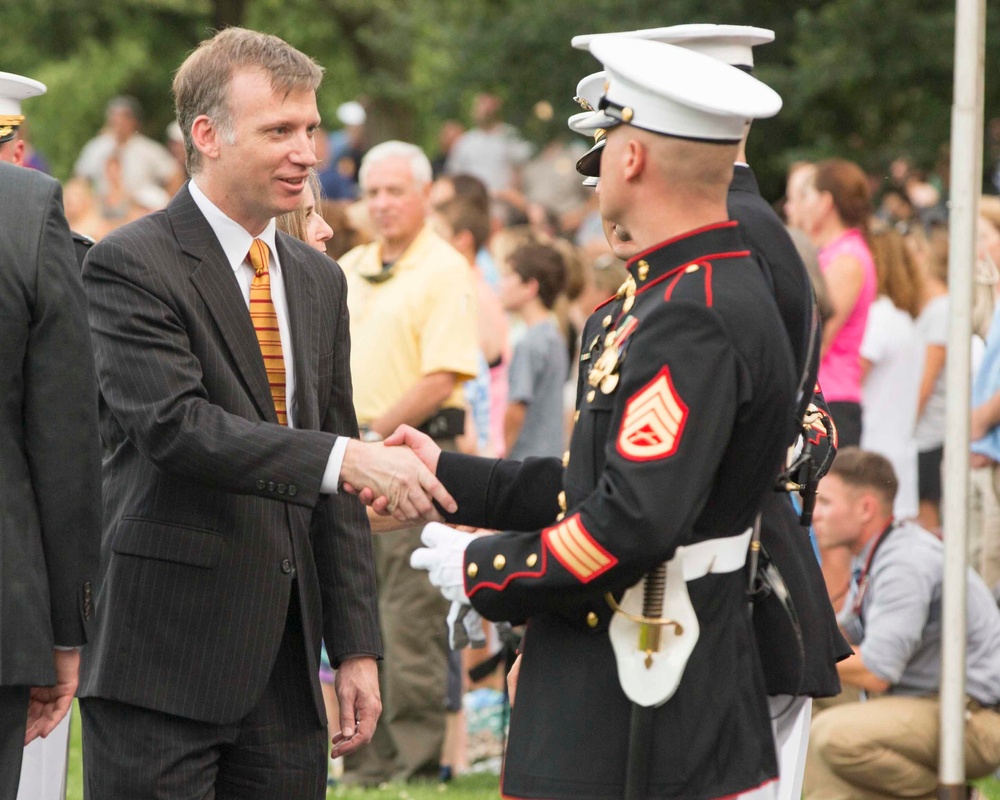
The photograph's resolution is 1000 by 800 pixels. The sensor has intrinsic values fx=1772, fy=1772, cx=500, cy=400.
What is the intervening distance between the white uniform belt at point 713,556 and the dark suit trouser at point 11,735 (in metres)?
1.40

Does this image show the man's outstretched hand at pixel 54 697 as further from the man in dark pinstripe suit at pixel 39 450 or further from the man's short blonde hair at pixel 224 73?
the man's short blonde hair at pixel 224 73

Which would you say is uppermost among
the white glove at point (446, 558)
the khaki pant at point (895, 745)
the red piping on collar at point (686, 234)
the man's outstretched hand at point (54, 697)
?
the red piping on collar at point (686, 234)

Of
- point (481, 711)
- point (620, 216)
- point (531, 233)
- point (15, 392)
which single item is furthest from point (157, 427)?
point (531, 233)

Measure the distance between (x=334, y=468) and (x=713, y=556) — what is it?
0.91 metres

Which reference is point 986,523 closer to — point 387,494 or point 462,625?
point 462,625

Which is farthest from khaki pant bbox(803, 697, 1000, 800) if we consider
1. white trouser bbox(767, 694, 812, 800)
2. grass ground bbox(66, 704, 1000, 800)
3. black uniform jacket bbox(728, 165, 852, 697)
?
black uniform jacket bbox(728, 165, 852, 697)

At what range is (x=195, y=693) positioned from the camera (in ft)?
12.3

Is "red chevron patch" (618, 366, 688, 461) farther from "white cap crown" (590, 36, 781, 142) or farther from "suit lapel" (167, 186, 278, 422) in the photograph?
"suit lapel" (167, 186, 278, 422)

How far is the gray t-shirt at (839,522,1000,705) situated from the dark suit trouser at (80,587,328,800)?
2773 millimetres

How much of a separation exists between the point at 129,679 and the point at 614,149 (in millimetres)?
1533

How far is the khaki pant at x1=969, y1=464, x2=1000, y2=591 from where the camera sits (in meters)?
7.85

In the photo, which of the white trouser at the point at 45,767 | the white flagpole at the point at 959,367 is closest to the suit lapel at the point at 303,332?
the white trouser at the point at 45,767

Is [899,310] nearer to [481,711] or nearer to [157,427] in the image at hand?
[481,711]

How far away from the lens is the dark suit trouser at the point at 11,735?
3553 mm
